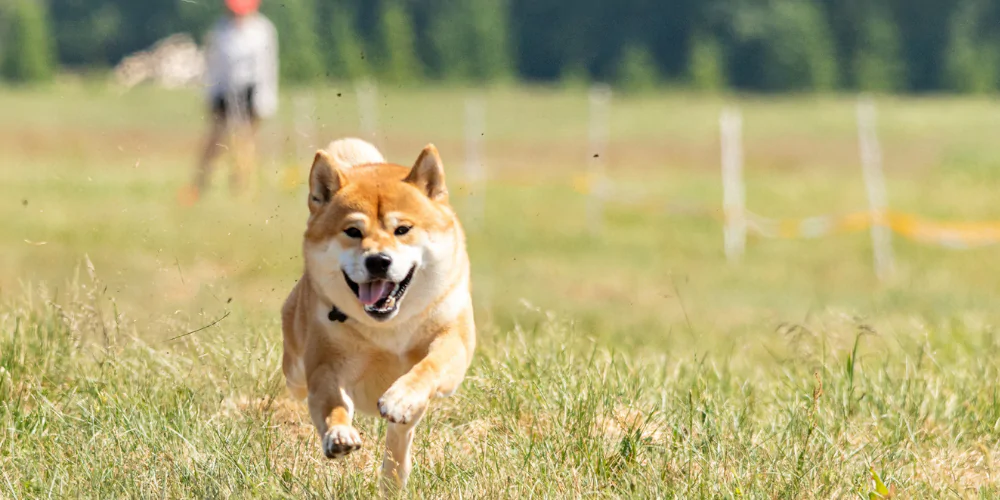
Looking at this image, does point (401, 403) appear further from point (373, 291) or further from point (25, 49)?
point (25, 49)

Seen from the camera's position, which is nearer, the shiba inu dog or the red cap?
the shiba inu dog

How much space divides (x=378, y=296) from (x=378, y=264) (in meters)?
0.11

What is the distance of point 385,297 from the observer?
13.4 feet

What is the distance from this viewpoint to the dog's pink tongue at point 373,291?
4.05m

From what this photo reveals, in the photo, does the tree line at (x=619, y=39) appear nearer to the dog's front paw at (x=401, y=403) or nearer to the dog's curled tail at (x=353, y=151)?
the dog's curled tail at (x=353, y=151)

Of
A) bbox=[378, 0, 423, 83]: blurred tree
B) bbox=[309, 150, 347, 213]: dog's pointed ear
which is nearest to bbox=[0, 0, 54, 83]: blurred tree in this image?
bbox=[378, 0, 423, 83]: blurred tree

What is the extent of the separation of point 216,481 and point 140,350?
5.51 ft

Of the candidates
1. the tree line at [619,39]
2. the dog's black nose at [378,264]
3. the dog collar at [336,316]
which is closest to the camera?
the dog's black nose at [378,264]

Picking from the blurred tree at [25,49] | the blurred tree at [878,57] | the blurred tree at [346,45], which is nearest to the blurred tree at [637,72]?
the blurred tree at [878,57]

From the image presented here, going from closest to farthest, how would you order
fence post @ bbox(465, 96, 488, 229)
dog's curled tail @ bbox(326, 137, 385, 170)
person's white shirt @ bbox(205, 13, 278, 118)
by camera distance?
dog's curled tail @ bbox(326, 137, 385, 170), person's white shirt @ bbox(205, 13, 278, 118), fence post @ bbox(465, 96, 488, 229)

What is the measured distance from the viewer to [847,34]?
237ft

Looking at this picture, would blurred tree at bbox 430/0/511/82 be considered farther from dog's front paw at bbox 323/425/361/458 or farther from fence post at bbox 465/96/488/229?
dog's front paw at bbox 323/425/361/458

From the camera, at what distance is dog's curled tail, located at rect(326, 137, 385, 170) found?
16.0ft

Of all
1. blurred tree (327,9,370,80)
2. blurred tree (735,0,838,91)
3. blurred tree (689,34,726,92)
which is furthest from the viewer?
blurred tree (735,0,838,91)
